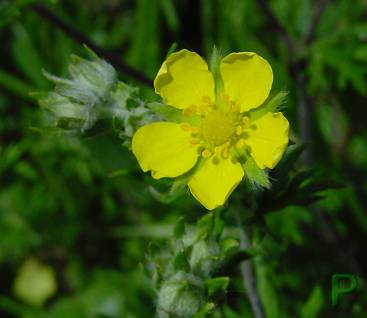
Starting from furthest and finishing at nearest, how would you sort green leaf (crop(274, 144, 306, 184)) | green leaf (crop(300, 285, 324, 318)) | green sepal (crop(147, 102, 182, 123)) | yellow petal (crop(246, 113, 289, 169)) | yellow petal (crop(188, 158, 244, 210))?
1. green leaf (crop(300, 285, 324, 318))
2. green leaf (crop(274, 144, 306, 184))
3. green sepal (crop(147, 102, 182, 123))
4. yellow petal (crop(188, 158, 244, 210))
5. yellow petal (crop(246, 113, 289, 169))

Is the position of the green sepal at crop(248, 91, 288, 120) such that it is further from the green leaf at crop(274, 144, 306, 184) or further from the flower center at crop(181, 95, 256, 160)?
the green leaf at crop(274, 144, 306, 184)

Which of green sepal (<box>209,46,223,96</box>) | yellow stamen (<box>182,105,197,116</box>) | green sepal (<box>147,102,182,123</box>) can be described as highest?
green sepal (<box>209,46,223,96</box>)

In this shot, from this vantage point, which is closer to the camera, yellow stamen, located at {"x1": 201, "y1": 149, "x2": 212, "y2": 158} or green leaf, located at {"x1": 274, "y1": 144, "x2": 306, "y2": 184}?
yellow stamen, located at {"x1": 201, "y1": 149, "x2": 212, "y2": 158}

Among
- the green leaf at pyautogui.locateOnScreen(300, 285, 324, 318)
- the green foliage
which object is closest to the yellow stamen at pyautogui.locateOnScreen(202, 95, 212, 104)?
the green foliage

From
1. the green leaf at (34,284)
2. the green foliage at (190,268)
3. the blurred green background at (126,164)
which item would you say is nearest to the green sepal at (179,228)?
the green foliage at (190,268)

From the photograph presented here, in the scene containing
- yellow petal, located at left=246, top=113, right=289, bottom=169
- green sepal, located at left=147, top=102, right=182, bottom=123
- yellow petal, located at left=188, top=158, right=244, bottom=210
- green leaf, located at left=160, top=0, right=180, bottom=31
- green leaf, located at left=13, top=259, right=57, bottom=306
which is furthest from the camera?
green leaf, located at left=13, top=259, right=57, bottom=306

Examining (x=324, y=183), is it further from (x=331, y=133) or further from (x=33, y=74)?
(x=33, y=74)
